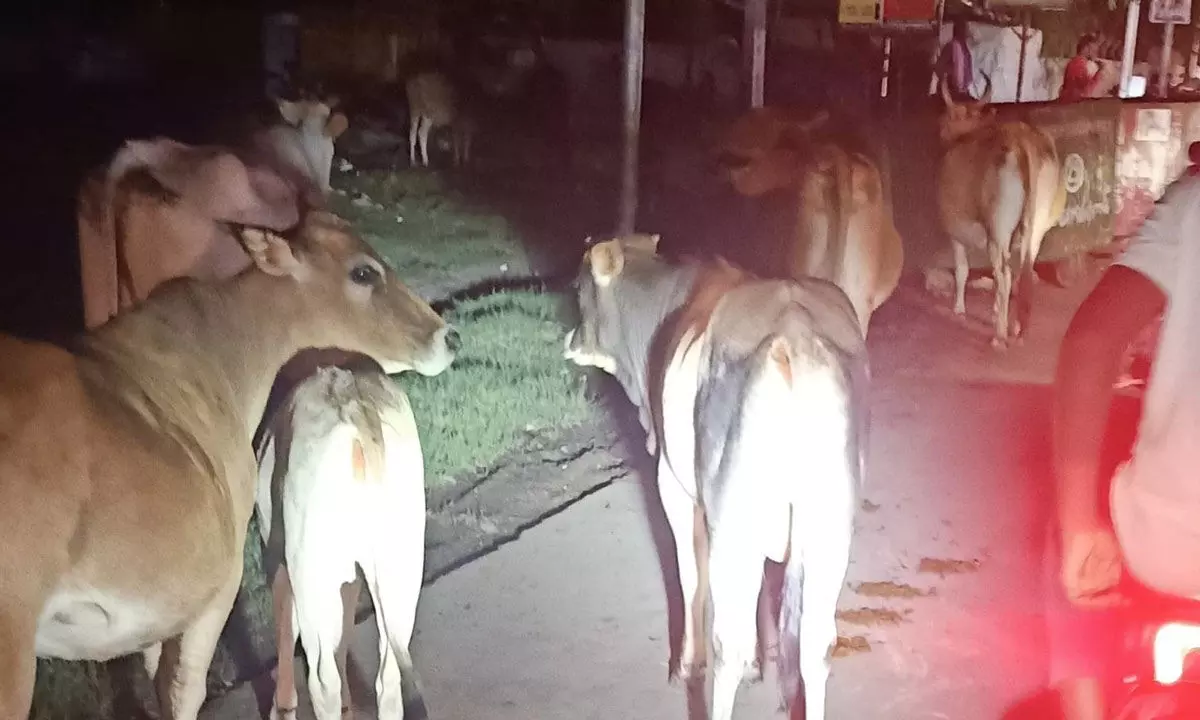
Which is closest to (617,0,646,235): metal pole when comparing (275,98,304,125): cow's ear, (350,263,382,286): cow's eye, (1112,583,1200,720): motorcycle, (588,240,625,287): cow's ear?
(588,240,625,287): cow's ear

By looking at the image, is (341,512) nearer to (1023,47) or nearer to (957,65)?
(1023,47)

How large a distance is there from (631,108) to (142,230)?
150 cm

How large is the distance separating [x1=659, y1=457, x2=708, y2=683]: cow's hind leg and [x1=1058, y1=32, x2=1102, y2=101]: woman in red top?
192 cm

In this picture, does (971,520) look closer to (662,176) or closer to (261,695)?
(662,176)

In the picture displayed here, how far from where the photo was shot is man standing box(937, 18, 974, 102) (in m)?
3.68

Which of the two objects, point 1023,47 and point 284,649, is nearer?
point 284,649

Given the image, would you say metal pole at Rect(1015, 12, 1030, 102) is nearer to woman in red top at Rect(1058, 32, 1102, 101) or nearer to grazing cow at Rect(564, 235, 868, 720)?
woman in red top at Rect(1058, 32, 1102, 101)

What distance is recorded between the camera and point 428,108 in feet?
9.51

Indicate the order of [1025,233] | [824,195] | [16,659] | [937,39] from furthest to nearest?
1. [1025,233]
2. [937,39]
3. [824,195]
4. [16,659]

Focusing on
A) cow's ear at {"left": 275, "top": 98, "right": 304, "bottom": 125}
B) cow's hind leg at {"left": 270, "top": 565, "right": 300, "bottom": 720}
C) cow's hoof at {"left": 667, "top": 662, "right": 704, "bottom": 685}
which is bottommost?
cow's hoof at {"left": 667, "top": 662, "right": 704, "bottom": 685}

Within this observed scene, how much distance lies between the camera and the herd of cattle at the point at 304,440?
1551mm

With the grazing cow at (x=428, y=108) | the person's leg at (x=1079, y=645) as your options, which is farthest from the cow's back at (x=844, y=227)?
the person's leg at (x=1079, y=645)

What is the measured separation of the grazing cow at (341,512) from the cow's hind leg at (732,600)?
1.89ft

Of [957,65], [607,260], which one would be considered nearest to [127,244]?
[607,260]
